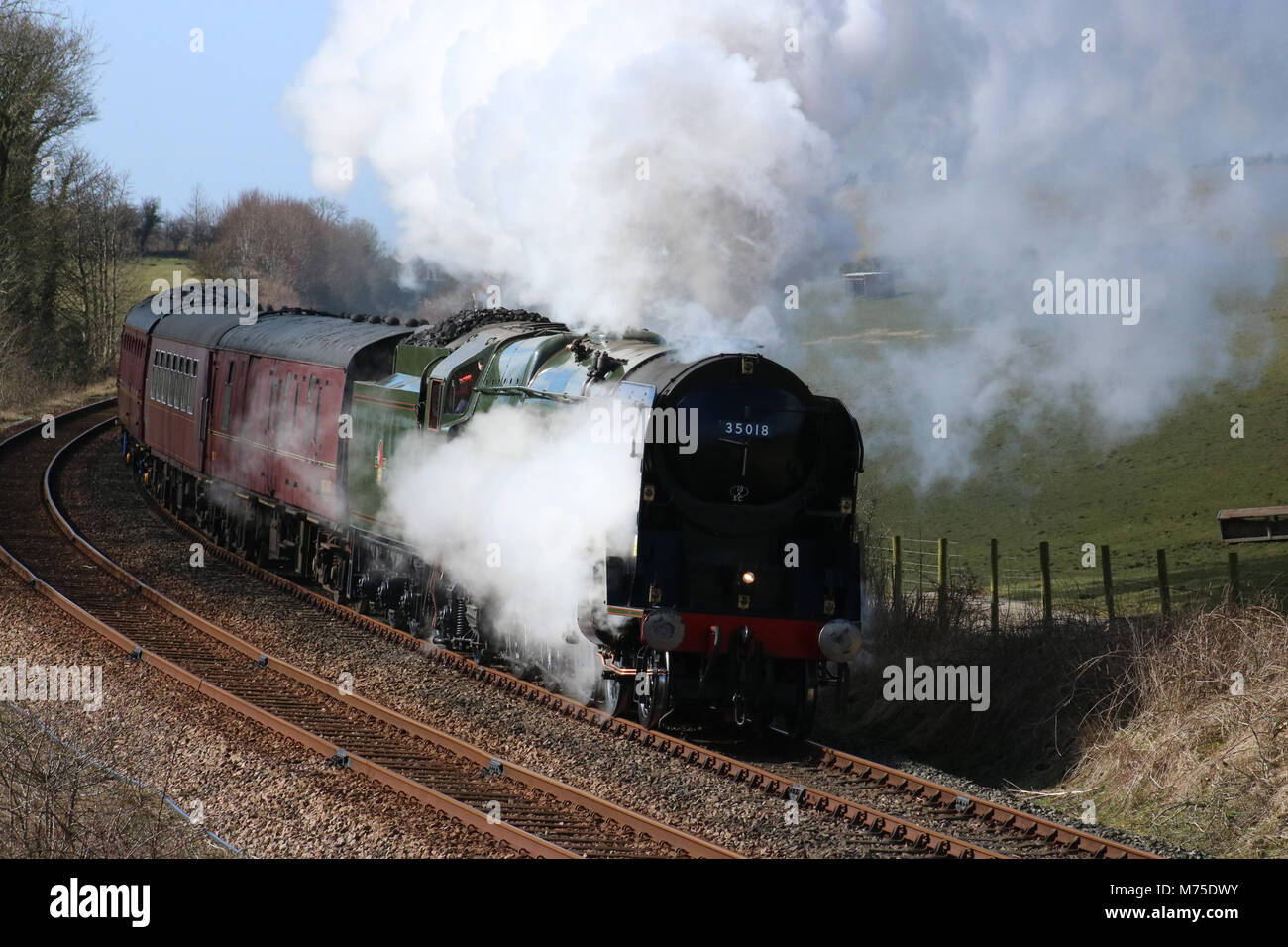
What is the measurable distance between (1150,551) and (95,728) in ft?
76.6

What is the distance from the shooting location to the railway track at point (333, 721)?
908 cm

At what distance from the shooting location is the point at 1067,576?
27.9 metres

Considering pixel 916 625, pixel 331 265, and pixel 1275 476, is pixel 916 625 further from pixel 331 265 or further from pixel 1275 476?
pixel 331 265

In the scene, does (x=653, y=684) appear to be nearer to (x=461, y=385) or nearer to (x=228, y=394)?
(x=461, y=385)

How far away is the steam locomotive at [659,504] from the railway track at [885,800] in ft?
1.09

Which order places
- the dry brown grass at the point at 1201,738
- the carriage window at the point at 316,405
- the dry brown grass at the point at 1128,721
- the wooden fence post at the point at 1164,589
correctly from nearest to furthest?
the dry brown grass at the point at 1201,738
the dry brown grass at the point at 1128,721
the wooden fence post at the point at 1164,589
the carriage window at the point at 316,405

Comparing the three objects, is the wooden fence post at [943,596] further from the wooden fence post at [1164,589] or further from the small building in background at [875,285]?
the small building in background at [875,285]

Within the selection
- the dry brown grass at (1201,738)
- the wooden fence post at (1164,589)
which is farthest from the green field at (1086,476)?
the dry brown grass at (1201,738)

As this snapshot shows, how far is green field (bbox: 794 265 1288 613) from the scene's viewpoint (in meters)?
30.1

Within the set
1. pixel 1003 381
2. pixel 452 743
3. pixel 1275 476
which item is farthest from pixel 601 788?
pixel 1003 381

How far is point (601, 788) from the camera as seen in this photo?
10.3 m

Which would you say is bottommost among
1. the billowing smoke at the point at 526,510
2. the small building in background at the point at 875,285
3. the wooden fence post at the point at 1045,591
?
the wooden fence post at the point at 1045,591

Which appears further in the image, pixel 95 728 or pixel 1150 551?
pixel 1150 551

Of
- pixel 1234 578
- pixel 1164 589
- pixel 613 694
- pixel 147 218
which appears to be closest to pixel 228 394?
pixel 613 694
